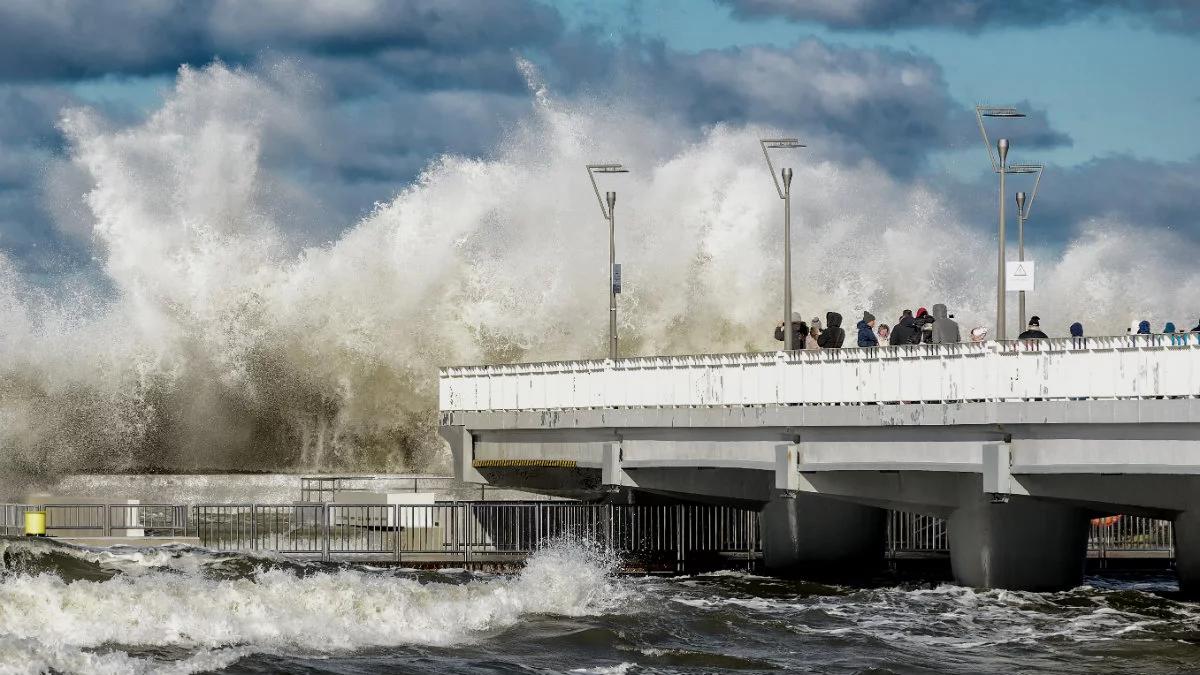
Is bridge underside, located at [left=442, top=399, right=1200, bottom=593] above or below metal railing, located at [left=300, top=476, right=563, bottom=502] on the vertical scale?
above

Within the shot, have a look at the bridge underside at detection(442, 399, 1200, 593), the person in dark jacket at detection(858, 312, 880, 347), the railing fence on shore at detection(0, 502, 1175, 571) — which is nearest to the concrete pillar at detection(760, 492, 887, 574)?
the bridge underside at detection(442, 399, 1200, 593)

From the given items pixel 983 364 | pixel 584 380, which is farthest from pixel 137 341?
pixel 983 364

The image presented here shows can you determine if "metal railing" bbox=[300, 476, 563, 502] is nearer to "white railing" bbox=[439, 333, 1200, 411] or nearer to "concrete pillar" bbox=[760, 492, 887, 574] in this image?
"white railing" bbox=[439, 333, 1200, 411]

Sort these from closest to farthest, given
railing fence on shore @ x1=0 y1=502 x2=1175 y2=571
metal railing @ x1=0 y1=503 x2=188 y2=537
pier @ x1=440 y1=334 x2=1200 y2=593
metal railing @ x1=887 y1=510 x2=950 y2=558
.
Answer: pier @ x1=440 y1=334 x2=1200 y2=593
metal railing @ x1=0 y1=503 x2=188 y2=537
railing fence on shore @ x1=0 y1=502 x2=1175 y2=571
metal railing @ x1=887 y1=510 x2=950 y2=558

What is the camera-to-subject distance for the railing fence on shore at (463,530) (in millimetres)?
36750

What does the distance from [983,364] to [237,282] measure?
49.8 meters

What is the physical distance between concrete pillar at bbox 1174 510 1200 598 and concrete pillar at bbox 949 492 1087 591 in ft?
5.25

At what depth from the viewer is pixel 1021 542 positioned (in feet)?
102

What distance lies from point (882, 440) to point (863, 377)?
1071mm

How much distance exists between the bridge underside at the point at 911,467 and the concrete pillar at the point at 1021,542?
0.08 feet

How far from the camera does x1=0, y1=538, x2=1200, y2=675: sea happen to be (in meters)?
23.8

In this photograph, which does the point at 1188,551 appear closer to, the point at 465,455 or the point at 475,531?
the point at 475,531

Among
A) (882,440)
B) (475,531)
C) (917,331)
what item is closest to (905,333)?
(917,331)

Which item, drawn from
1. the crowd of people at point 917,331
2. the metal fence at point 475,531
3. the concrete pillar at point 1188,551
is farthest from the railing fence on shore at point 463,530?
the concrete pillar at point 1188,551
